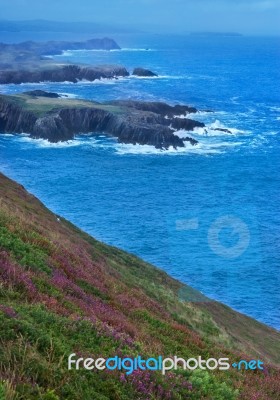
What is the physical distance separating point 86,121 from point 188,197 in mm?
46022

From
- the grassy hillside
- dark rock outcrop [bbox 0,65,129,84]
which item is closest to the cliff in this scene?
dark rock outcrop [bbox 0,65,129,84]

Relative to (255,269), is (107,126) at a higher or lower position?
higher

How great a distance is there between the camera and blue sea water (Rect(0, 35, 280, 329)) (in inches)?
2058

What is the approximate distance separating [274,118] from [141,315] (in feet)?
400

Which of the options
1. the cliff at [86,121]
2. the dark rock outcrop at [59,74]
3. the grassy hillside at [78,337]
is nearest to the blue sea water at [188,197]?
the cliff at [86,121]

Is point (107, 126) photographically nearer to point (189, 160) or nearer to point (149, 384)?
point (189, 160)

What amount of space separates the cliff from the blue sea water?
9.61 ft

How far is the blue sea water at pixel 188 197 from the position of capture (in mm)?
52281

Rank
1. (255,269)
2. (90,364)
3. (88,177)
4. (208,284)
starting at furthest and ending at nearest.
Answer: (88,177)
(255,269)
(208,284)
(90,364)

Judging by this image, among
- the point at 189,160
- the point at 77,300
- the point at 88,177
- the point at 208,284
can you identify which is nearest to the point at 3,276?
the point at 77,300

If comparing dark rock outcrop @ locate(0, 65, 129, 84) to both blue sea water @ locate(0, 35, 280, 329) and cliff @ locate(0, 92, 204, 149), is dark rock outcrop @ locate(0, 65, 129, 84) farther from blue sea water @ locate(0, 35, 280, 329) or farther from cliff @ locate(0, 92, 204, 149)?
blue sea water @ locate(0, 35, 280, 329)

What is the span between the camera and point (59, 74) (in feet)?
620

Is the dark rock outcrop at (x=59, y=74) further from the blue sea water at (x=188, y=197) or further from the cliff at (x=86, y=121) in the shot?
the blue sea water at (x=188, y=197)

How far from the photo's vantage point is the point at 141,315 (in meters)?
16.1
